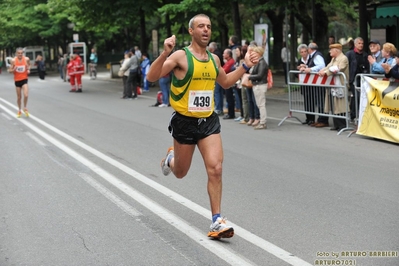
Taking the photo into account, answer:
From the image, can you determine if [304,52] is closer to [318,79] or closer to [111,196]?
[318,79]

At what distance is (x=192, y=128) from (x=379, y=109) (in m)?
7.41

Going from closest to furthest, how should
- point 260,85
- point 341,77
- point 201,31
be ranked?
point 201,31 → point 341,77 → point 260,85

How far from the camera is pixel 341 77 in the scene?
14578 millimetres

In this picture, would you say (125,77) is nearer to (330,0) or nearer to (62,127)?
(330,0)

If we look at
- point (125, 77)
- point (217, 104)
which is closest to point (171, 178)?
point (217, 104)

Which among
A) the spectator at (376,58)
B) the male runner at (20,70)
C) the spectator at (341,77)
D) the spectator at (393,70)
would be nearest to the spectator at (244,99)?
the spectator at (341,77)

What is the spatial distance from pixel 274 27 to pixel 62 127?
28.5 meters

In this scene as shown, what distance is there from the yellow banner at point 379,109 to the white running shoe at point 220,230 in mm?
6978

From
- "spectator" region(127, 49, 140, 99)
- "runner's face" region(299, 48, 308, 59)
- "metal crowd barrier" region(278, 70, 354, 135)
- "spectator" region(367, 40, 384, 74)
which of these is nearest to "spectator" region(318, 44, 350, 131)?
"metal crowd barrier" region(278, 70, 354, 135)

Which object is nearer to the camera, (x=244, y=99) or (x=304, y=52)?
(x=304, y=52)

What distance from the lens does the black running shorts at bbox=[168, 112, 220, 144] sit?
6.72m

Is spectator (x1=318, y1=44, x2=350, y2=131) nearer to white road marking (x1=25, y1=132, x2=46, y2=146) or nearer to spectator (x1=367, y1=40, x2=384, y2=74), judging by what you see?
spectator (x1=367, y1=40, x2=384, y2=74)

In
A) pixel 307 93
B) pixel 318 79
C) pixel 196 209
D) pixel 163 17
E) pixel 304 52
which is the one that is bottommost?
pixel 196 209

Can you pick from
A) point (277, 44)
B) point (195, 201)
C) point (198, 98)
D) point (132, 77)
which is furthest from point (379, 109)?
point (277, 44)
